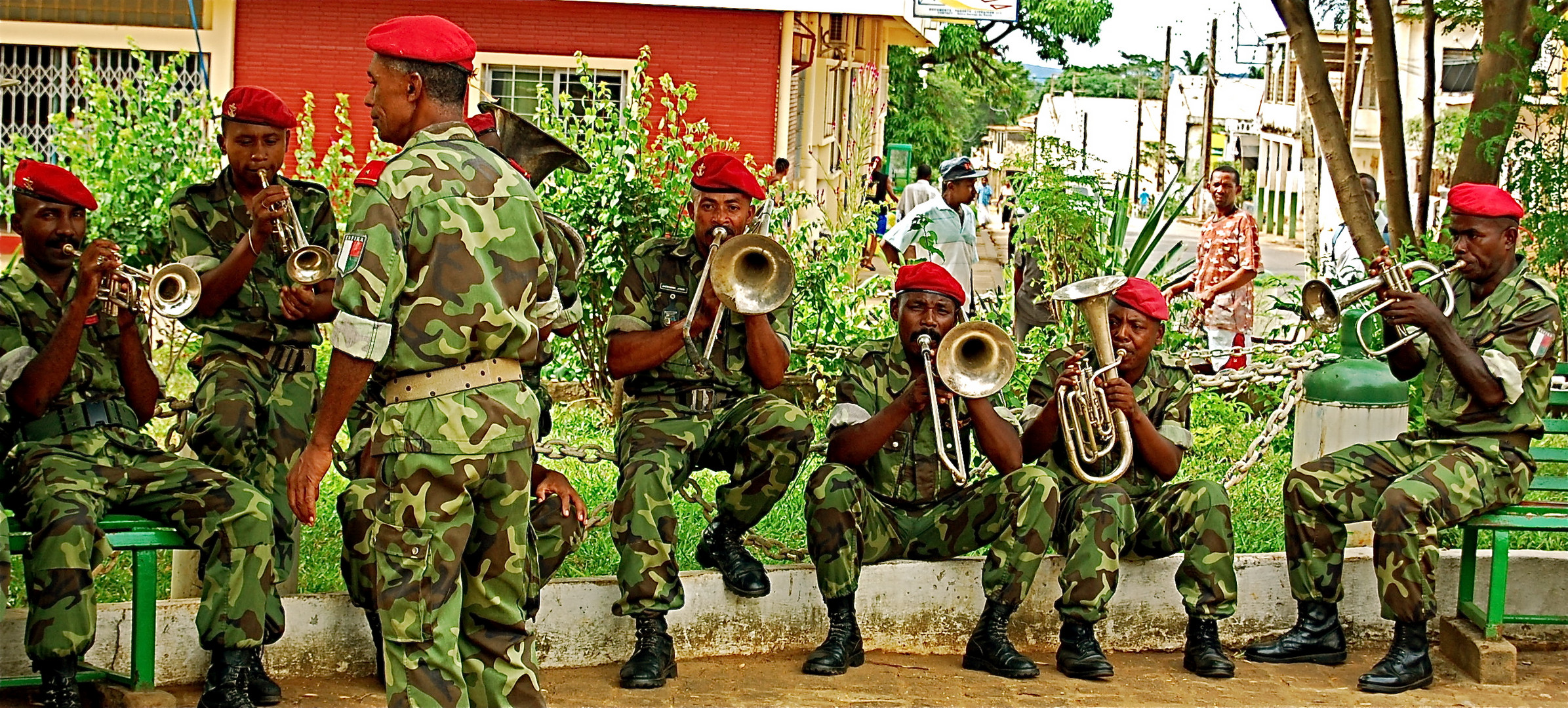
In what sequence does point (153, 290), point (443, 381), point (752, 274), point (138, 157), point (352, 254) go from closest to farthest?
point (352, 254) → point (443, 381) → point (153, 290) → point (752, 274) → point (138, 157)

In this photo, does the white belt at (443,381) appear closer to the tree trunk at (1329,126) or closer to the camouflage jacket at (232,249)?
the camouflage jacket at (232,249)

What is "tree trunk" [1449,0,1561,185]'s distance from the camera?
28.7ft

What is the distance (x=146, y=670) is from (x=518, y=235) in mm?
1783

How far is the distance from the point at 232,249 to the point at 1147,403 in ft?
10.3

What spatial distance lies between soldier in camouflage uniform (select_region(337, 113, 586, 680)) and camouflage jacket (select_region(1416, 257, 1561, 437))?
3.04 meters

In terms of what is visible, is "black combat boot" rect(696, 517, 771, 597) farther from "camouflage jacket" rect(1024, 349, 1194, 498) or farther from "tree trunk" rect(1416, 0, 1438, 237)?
"tree trunk" rect(1416, 0, 1438, 237)

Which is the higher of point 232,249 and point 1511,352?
point 232,249

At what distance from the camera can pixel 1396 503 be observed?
562 cm

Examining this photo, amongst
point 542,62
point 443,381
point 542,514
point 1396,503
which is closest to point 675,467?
point 542,514

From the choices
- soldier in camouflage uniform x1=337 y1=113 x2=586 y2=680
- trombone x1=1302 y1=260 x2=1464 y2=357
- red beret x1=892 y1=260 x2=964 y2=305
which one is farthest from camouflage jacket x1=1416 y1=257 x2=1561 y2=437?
soldier in camouflage uniform x1=337 y1=113 x2=586 y2=680

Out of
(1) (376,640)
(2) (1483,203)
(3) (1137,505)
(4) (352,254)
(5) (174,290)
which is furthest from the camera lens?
(3) (1137,505)

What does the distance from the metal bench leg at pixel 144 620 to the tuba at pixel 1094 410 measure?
2.86 metres

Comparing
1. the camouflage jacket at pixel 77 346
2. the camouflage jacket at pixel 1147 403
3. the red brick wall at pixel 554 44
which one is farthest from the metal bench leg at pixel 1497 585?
the red brick wall at pixel 554 44

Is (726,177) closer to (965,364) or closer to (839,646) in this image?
(965,364)
